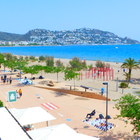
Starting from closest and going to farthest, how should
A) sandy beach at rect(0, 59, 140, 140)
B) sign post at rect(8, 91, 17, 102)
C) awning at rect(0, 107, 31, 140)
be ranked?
awning at rect(0, 107, 31, 140)
sandy beach at rect(0, 59, 140, 140)
sign post at rect(8, 91, 17, 102)

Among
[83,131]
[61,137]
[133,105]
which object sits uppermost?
[133,105]

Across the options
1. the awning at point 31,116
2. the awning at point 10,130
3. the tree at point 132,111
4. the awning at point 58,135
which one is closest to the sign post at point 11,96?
the awning at point 31,116

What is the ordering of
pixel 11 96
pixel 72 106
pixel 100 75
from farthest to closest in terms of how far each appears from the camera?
pixel 100 75 < pixel 11 96 < pixel 72 106

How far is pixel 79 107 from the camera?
18969mm

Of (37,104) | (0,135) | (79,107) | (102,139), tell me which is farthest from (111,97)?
(0,135)

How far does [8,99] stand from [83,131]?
31.7 ft

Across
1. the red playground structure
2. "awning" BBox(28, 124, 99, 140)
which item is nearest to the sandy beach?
"awning" BBox(28, 124, 99, 140)

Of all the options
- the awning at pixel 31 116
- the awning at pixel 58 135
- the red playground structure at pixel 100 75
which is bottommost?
the red playground structure at pixel 100 75

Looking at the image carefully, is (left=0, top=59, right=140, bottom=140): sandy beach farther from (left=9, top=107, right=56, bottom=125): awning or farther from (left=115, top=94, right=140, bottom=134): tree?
(left=9, top=107, right=56, bottom=125): awning

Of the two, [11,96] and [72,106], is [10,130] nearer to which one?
[72,106]

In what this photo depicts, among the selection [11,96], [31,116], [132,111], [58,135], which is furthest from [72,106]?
[58,135]

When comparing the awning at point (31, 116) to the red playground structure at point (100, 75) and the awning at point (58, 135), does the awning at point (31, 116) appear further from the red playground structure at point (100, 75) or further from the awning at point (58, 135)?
the red playground structure at point (100, 75)

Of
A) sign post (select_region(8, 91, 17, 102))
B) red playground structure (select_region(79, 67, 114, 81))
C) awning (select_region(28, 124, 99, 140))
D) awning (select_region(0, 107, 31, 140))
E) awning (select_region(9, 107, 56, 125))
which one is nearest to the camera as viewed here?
awning (select_region(0, 107, 31, 140))

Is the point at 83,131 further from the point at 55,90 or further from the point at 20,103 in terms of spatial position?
the point at 55,90
